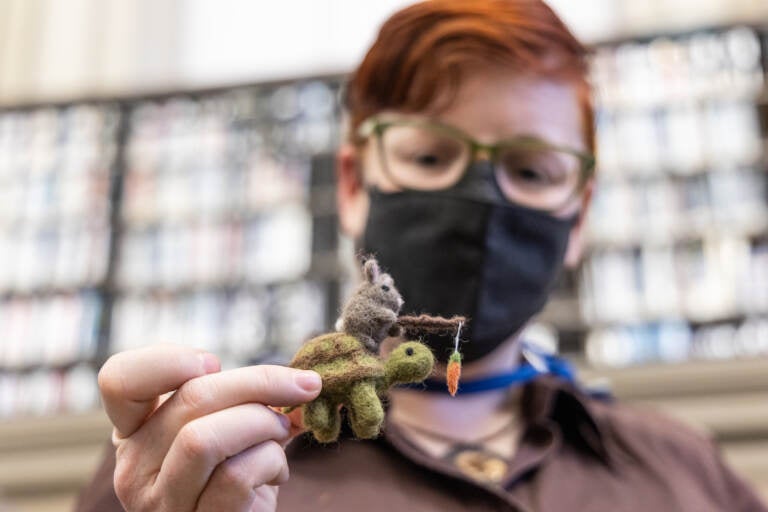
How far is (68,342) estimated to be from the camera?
1726mm

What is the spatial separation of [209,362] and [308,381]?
0.08 meters

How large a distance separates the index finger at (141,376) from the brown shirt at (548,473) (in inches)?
6.4

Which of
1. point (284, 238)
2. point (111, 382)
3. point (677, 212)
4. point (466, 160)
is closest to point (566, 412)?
point (466, 160)

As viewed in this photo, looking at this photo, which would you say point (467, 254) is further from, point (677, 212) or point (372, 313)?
point (677, 212)

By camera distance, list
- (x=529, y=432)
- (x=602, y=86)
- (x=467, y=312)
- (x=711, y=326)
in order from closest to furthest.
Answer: (x=467, y=312), (x=529, y=432), (x=711, y=326), (x=602, y=86)

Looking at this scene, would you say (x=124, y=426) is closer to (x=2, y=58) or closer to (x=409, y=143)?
(x=409, y=143)

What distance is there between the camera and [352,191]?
78 centimetres

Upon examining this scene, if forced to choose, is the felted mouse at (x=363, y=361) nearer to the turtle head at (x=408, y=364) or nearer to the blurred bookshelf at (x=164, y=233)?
the turtle head at (x=408, y=364)

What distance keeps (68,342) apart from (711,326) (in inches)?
61.7

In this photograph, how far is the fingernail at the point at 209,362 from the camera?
453 millimetres

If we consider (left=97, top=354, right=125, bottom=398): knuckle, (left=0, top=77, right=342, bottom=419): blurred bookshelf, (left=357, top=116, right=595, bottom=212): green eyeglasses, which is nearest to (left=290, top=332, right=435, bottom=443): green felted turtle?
(left=97, top=354, right=125, bottom=398): knuckle

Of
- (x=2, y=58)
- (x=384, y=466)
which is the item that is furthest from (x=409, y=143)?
(x=2, y=58)

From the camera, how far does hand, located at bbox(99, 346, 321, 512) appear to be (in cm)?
42

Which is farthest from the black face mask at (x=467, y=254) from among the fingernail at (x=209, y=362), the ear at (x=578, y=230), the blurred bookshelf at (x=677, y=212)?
the blurred bookshelf at (x=677, y=212)
